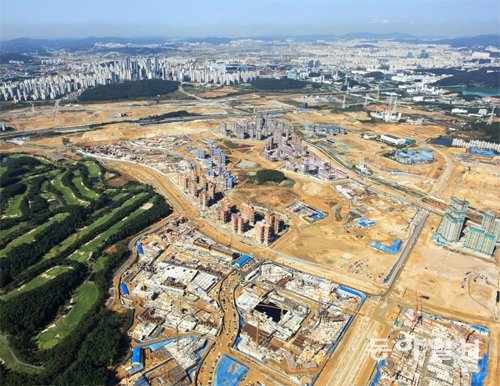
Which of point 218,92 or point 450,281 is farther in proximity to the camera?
point 218,92

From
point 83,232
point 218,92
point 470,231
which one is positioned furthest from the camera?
point 218,92

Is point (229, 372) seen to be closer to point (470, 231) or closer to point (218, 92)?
point (470, 231)

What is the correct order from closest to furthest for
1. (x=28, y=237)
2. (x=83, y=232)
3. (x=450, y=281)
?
1. (x=450, y=281)
2. (x=28, y=237)
3. (x=83, y=232)

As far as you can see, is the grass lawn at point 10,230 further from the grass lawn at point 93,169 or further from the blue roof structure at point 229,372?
the blue roof structure at point 229,372

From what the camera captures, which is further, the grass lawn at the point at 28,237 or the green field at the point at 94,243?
the grass lawn at the point at 28,237

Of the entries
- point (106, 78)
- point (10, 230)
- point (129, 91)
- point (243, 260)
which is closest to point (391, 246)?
point (243, 260)

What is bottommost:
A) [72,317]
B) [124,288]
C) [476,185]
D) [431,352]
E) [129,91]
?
[476,185]

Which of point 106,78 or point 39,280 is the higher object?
point 106,78

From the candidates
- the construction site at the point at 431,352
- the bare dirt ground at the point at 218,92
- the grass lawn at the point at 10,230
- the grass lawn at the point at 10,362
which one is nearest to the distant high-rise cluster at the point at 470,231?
the construction site at the point at 431,352

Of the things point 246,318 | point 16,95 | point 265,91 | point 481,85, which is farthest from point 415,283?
point 481,85
